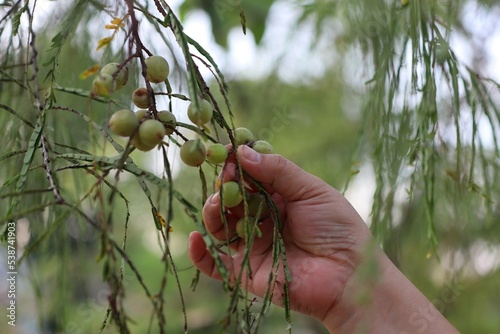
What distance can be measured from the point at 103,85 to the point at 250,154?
0.23 meters

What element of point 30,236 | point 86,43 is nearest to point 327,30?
point 86,43

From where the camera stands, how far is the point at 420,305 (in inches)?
31.3

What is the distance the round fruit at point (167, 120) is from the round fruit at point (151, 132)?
5 centimetres

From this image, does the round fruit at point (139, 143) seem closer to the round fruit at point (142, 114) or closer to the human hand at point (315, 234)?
the round fruit at point (142, 114)

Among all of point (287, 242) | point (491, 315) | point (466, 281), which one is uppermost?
point (287, 242)

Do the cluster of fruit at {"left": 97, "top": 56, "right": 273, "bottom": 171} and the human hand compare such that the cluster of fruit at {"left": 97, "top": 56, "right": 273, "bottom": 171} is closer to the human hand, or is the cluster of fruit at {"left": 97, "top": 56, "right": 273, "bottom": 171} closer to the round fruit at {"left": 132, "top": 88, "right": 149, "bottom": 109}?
the round fruit at {"left": 132, "top": 88, "right": 149, "bottom": 109}

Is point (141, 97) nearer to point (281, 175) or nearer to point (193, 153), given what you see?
point (193, 153)

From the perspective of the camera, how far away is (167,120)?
55 cm

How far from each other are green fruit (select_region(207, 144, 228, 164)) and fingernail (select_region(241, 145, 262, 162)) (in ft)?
0.21

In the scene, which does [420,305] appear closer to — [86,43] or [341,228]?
[341,228]

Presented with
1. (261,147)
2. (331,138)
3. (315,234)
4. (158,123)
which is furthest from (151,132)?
(331,138)

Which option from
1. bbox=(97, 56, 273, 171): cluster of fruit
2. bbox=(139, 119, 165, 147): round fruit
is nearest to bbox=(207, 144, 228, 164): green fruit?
bbox=(97, 56, 273, 171): cluster of fruit

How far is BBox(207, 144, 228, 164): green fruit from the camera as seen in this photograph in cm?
59

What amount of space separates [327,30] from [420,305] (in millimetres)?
1224
